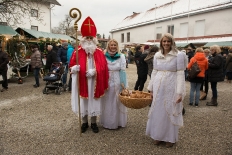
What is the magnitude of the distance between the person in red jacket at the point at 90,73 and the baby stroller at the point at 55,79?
13.1ft

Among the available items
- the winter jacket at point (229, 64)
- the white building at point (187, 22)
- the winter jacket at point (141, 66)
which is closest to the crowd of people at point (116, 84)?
the winter jacket at point (141, 66)

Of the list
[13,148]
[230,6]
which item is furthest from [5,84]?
[230,6]

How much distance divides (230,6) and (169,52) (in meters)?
17.1

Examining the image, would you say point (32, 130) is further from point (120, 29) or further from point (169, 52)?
point (120, 29)

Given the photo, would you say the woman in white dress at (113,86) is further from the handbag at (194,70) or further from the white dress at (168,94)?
the handbag at (194,70)

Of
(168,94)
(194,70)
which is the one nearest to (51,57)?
(194,70)

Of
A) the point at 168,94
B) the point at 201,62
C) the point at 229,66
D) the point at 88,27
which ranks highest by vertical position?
the point at 88,27

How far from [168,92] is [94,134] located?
1.81m

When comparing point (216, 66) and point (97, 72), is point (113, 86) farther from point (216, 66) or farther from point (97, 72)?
point (216, 66)

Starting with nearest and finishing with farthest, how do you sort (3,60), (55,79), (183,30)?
1. (55,79)
2. (3,60)
3. (183,30)

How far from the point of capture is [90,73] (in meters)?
3.69

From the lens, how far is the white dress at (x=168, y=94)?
3.15 m

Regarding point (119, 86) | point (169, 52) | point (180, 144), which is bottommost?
point (180, 144)

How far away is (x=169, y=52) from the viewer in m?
3.25
